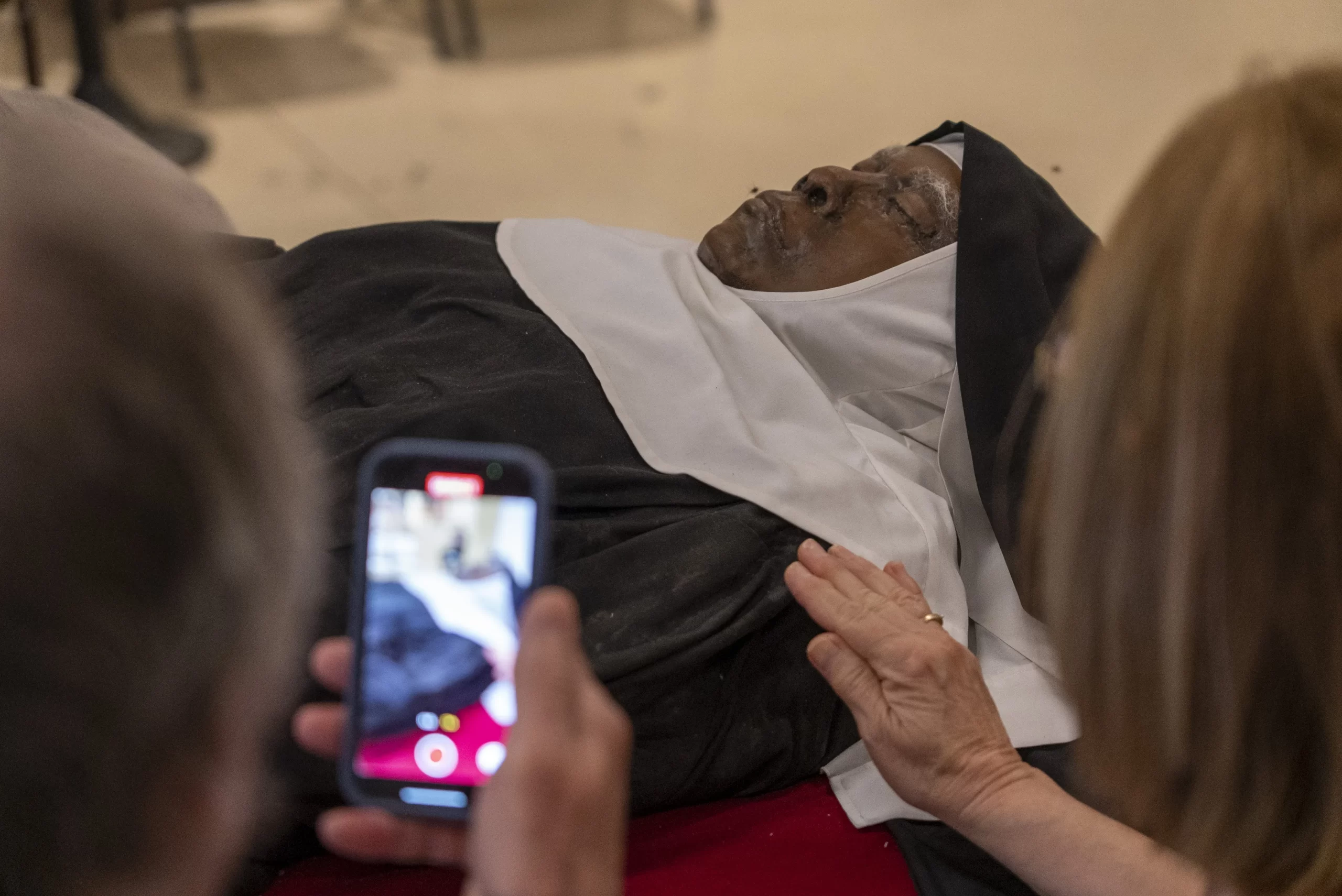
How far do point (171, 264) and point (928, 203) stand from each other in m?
1.42

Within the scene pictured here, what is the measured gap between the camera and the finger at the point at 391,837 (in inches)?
28.9

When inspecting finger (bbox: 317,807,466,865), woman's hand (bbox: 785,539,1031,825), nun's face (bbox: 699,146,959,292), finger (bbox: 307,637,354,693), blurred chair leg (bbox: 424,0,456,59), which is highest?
blurred chair leg (bbox: 424,0,456,59)

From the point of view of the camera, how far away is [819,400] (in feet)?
5.23

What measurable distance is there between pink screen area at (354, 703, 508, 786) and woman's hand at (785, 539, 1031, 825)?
18.5 inches

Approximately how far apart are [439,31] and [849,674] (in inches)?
127

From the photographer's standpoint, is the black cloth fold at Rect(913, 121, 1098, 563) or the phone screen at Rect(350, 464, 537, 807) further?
the black cloth fold at Rect(913, 121, 1098, 563)

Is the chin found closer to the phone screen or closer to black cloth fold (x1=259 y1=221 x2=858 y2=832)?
black cloth fold (x1=259 y1=221 x2=858 y2=832)

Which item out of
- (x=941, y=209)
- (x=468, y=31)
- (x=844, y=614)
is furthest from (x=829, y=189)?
(x=468, y=31)

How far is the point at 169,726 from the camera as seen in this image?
0.46 metres

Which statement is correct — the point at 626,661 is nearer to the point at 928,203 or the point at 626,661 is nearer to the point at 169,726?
the point at 169,726

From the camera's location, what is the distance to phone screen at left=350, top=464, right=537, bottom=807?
768mm

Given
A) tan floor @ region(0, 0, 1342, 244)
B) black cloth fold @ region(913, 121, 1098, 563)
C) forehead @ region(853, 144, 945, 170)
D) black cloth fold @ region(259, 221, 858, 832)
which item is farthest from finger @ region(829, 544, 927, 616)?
tan floor @ region(0, 0, 1342, 244)

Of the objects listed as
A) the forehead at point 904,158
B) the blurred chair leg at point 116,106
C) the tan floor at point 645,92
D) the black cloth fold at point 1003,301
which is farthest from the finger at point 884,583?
the blurred chair leg at point 116,106

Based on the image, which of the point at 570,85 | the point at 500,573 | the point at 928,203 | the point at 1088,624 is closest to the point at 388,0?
the point at 570,85
